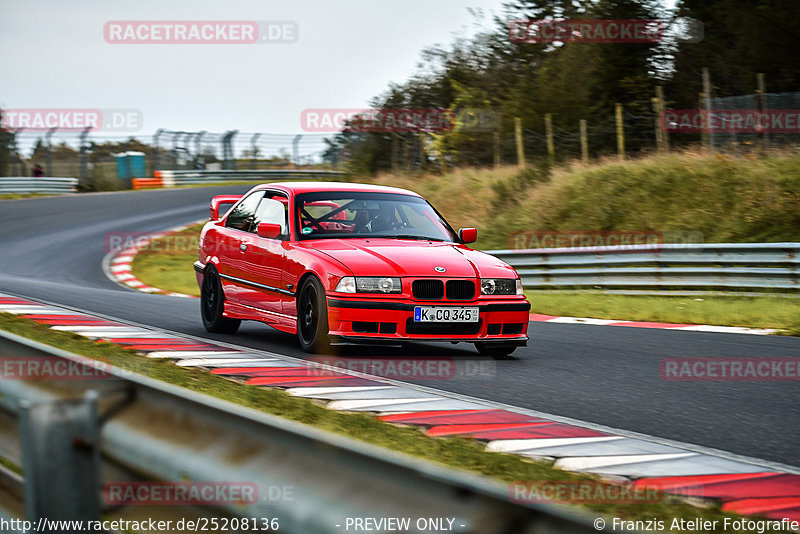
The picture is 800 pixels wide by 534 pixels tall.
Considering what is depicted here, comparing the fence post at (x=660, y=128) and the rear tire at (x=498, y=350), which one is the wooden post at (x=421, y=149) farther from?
the rear tire at (x=498, y=350)

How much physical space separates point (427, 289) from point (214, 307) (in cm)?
288

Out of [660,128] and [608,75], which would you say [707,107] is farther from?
[608,75]

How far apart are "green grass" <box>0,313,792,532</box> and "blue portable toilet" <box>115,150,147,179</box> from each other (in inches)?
1535

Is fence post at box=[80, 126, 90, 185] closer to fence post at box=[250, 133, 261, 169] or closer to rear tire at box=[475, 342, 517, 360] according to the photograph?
fence post at box=[250, 133, 261, 169]

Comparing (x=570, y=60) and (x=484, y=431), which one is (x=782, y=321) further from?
(x=570, y=60)

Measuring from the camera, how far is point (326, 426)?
16.9 feet

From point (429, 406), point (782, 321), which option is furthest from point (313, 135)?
point (429, 406)

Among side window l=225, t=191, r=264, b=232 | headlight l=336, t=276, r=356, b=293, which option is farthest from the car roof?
headlight l=336, t=276, r=356, b=293

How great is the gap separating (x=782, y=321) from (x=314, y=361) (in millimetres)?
6263

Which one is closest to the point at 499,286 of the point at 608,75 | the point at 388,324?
the point at 388,324

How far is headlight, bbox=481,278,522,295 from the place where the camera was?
8164 mm

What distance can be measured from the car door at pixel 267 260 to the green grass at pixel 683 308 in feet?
17.1

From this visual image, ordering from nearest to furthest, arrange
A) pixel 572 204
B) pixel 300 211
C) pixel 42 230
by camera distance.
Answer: pixel 300 211
pixel 572 204
pixel 42 230

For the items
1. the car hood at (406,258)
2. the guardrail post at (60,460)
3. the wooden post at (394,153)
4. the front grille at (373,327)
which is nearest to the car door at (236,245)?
the car hood at (406,258)
